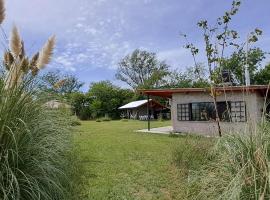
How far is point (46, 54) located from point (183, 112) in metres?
16.3

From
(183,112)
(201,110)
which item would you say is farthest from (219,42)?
(183,112)

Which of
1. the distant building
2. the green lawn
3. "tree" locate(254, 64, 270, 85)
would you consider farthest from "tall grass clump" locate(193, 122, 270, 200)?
"tree" locate(254, 64, 270, 85)

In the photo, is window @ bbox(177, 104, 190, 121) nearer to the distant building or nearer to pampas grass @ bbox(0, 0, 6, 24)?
the distant building

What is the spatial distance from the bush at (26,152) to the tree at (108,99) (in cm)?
3904

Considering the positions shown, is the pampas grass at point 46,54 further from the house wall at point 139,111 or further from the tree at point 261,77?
the house wall at point 139,111

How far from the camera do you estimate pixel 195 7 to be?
32.5 ft

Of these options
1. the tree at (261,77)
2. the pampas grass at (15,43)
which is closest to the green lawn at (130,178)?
the pampas grass at (15,43)

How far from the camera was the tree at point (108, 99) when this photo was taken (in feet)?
146

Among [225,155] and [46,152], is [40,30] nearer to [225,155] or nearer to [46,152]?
[46,152]

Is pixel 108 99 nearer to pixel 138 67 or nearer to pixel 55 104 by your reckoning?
pixel 138 67

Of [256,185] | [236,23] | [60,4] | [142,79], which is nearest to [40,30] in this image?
[60,4]

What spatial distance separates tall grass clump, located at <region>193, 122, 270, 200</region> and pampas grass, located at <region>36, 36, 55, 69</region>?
8.02ft

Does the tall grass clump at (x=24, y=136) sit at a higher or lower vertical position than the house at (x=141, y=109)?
lower

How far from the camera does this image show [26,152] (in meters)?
3.81
